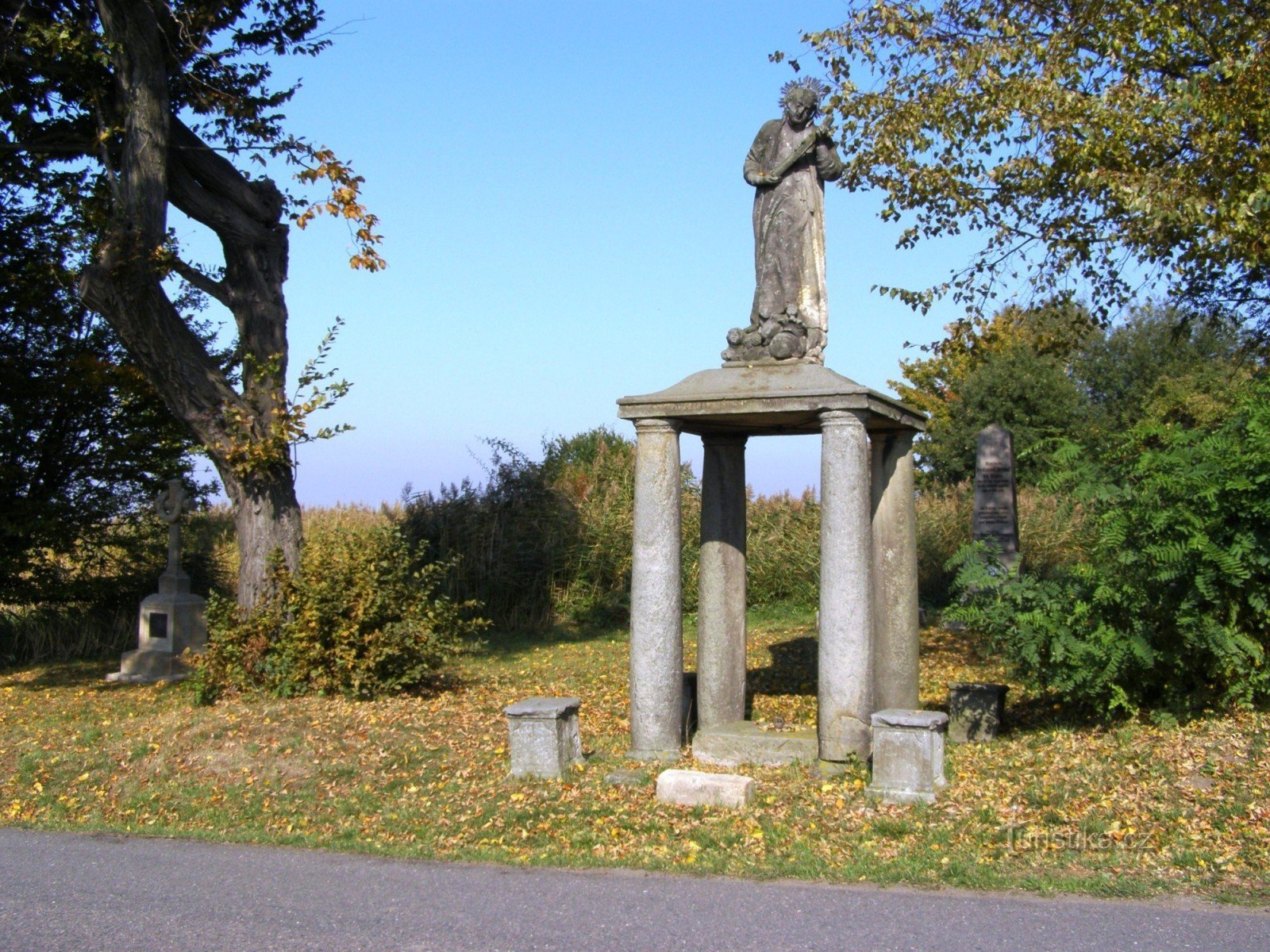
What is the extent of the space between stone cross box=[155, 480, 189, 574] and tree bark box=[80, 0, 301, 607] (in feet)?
10.4

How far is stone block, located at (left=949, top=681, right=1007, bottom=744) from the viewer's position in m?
9.00

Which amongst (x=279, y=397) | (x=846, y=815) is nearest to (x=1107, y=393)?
(x=279, y=397)

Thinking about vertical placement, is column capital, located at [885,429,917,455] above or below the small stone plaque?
above

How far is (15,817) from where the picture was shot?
337 inches

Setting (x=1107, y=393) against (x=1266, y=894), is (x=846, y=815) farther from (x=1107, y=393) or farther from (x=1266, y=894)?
(x=1107, y=393)

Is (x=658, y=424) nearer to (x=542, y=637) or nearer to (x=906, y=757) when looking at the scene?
(x=906, y=757)

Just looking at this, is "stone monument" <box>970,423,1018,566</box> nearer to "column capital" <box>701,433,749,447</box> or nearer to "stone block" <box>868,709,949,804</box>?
"column capital" <box>701,433,749,447</box>

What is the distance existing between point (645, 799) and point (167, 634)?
10006 millimetres

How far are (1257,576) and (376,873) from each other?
19.2 ft

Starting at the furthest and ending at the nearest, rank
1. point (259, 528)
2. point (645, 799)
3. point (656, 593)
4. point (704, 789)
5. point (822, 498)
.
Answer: point (259, 528) < point (656, 593) < point (822, 498) < point (645, 799) < point (704, 789)

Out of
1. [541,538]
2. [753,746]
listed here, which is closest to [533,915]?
[753,746]

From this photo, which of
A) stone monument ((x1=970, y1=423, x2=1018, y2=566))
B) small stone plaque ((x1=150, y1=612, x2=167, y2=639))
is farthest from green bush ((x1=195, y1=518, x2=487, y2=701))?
stone monument ((x1=970, y1=423, x2=1018, y2=566))

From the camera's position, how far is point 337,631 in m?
11.6

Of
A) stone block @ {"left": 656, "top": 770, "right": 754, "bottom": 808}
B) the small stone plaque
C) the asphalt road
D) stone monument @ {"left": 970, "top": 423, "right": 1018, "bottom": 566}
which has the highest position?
stone monument @ {"left": 970, "top": 423, "right": 1018, "bottom": 566}
